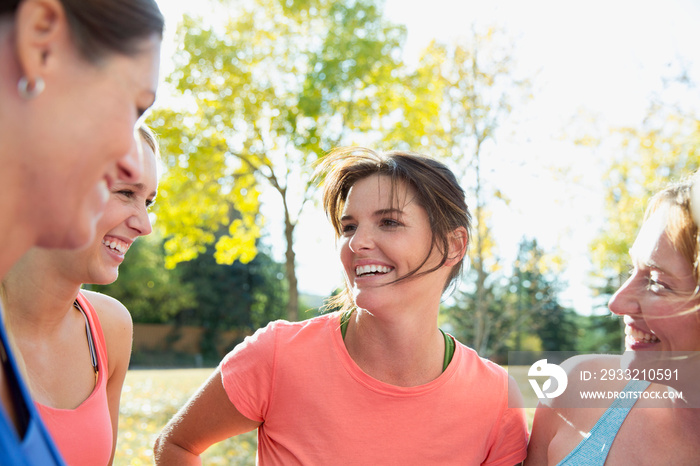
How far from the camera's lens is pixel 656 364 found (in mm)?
2143

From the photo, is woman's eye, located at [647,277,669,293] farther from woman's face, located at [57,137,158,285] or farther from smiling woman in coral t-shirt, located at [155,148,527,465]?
woman's face, located at [57,137,158,285]

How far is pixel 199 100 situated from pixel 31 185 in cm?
1299

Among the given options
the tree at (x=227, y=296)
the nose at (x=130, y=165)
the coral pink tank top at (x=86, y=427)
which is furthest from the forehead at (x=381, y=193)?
the tree at (x=227, y=296)

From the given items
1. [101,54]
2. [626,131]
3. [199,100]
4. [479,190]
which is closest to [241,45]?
[199,100]

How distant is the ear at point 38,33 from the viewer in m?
0.95

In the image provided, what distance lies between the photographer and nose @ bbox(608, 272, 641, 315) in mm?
2174

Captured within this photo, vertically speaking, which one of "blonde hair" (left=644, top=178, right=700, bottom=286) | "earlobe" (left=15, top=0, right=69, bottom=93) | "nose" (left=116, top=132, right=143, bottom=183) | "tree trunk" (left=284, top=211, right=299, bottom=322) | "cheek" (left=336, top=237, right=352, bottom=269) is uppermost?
"earlobe" (left=15, top=0, right=69, bottom=93)

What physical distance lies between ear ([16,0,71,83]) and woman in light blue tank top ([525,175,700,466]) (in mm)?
2050

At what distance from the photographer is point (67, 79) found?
39.8 inches

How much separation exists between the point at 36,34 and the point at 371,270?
1798 millimetres

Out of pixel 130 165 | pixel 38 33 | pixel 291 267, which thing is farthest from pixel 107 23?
pixel 291 267

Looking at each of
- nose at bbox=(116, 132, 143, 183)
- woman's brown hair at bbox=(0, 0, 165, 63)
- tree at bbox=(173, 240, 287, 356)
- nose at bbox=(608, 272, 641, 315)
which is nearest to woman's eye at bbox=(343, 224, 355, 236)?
nose at bbox=(608, 272, 641, 315)

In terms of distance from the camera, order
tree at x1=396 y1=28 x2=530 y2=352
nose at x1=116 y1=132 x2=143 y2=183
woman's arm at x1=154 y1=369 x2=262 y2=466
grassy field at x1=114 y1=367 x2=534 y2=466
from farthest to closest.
A: 1. tree at x1=396 y1=28 x2=530 y2=352
2. grassy field at x1=114 y1=367 x2=534 y2=466
3. woman's arm at x1=154 y1=369 x2=262 y2=466
4. nose at x1=116 y1=132 x2=143 y2=183

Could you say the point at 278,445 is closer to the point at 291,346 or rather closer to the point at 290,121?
the point at 291,346
